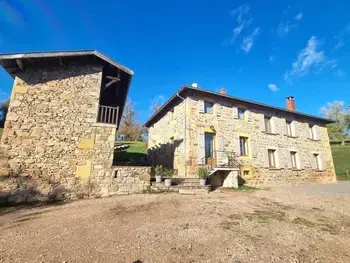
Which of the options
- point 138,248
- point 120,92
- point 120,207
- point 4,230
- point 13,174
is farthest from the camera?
point 120,92

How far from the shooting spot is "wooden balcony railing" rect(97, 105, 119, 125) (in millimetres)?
7668

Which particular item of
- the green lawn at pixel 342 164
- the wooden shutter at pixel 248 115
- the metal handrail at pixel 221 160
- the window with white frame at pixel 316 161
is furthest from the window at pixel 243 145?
the green lawn at pixel 342 164

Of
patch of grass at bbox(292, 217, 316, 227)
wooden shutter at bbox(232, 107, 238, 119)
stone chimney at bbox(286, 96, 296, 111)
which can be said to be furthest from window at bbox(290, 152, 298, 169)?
patch of grass at bbox(292, 217, 316, 227)

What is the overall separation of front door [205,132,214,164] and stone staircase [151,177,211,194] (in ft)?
6.96

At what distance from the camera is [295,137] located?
13789mm

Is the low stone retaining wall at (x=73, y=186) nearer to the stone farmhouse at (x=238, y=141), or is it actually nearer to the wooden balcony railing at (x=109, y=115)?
the wooden balcony railing at (x=109, y=115)

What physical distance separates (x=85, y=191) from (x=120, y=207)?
2220 mm

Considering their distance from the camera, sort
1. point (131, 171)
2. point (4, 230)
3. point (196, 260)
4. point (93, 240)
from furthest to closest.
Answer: point (131, 171), point (4, 230), point (93, 240), point (196, 260)

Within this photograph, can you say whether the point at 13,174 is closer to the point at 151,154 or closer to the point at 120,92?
the point at 120,92

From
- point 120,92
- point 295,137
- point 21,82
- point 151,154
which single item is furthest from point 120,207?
point 295,137

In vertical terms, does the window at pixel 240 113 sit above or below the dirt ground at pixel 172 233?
above

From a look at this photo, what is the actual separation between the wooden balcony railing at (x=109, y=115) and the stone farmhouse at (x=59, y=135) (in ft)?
0.14

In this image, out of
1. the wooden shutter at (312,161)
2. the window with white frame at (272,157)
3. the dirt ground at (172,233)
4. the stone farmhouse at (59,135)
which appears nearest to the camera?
the dirt ground at (172,233)

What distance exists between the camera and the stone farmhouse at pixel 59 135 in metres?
6.42
